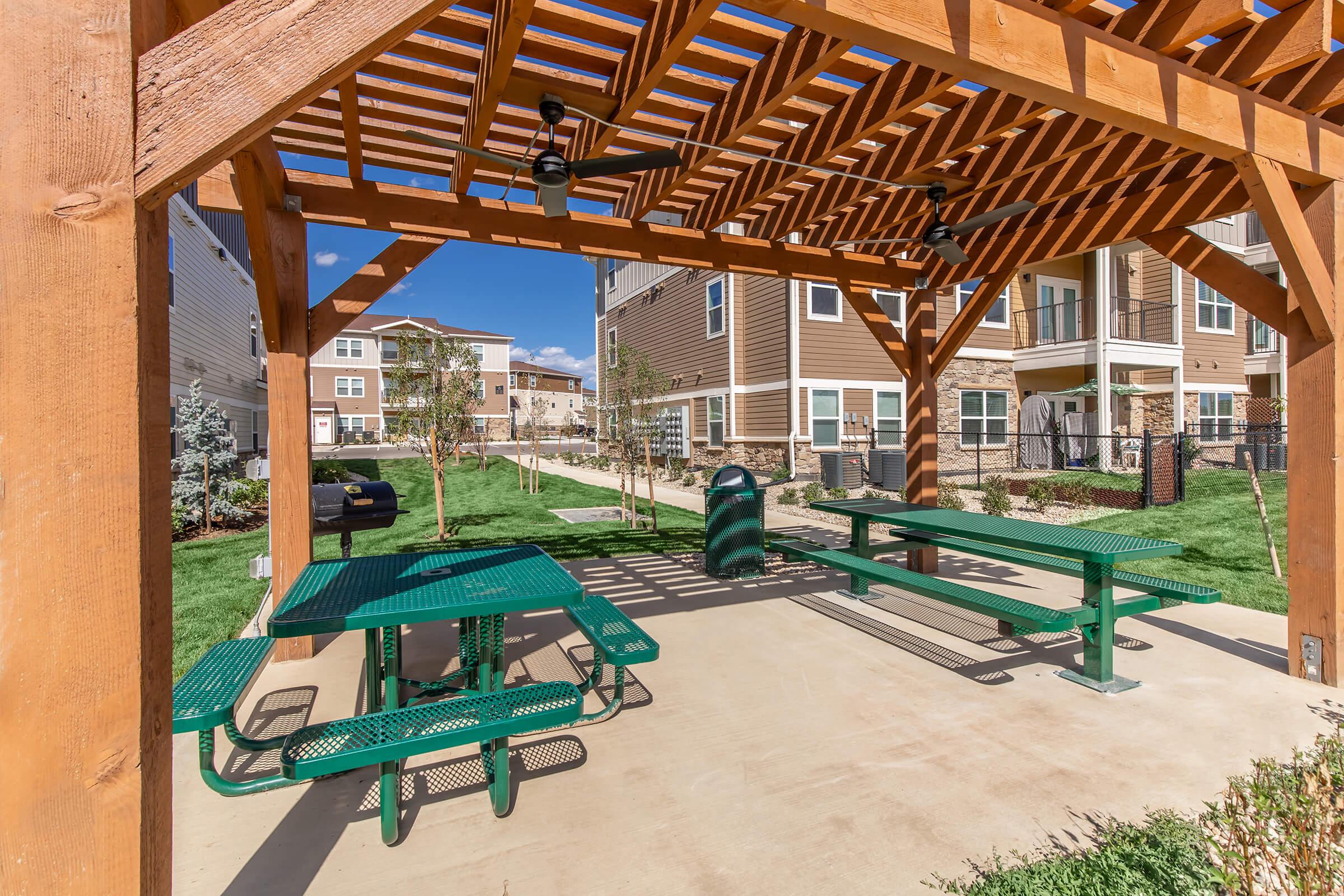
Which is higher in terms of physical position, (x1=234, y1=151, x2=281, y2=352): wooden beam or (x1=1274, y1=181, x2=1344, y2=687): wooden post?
(x1=234, y1=151, x2=281, y2=352): wooden beam

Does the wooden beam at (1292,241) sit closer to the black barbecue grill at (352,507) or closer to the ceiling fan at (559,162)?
the ceiling fan at (559,162)

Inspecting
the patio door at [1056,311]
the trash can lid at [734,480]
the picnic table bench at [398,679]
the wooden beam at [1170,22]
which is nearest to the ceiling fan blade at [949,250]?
the wooden beam at [1170,22]

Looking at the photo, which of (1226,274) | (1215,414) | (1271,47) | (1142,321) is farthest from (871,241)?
(1215,414)

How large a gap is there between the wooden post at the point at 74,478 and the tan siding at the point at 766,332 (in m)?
14.6

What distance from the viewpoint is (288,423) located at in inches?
186

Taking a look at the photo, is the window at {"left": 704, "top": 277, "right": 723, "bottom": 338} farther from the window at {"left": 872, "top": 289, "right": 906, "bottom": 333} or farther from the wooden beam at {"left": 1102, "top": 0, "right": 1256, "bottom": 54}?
the wooden beam at {"left": 1102, "top": 0, "right": 1256, "bottom": 54}

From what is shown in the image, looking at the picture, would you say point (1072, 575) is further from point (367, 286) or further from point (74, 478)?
point (367, 286)

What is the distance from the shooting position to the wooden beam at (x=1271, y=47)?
327 centimetres

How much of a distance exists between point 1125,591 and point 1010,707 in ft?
10.9

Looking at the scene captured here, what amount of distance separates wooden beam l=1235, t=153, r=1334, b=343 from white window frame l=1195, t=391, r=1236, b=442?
18.3m

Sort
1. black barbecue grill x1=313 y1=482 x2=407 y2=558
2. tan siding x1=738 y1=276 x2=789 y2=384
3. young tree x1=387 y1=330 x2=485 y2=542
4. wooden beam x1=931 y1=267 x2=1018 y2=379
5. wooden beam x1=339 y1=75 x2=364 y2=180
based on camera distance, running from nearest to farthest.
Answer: wooden beam x1=339 y1=75 x2=364 y2=180, black barbecue grill x1=313 y1=482 x2=407 y2=558, wooden beam x1=931 y1=267 x2=1018 y2=379, young tree x1=387 y1=330 x2=485 y2=542, tan siding x1=738 y1=276 x2=789 y2=384

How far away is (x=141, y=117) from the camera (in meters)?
1.39

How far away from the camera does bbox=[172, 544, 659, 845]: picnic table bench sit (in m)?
2.46

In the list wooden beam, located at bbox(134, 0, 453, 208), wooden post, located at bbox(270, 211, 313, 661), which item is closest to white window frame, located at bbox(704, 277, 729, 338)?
wooden post, located at bbox(270, 211, 313, 661)
